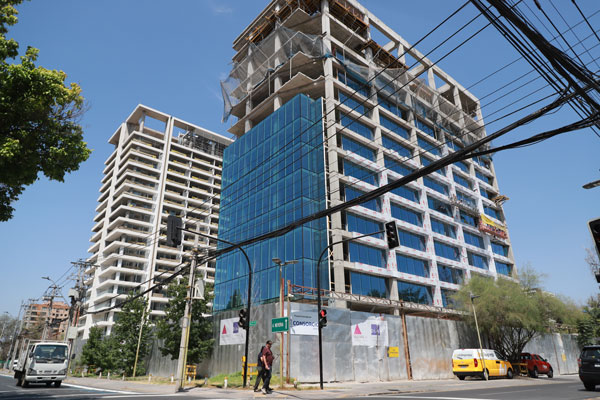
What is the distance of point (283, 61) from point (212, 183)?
44.7 m

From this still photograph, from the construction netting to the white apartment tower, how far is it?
21.4m

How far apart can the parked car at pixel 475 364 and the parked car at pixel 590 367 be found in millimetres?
9519

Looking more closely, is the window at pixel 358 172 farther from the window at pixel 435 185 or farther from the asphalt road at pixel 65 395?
the asphalt road at pixel 65 395

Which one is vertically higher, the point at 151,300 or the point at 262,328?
the point at 151,300

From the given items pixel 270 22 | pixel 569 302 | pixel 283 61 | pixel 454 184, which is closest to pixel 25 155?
pixel 283 61

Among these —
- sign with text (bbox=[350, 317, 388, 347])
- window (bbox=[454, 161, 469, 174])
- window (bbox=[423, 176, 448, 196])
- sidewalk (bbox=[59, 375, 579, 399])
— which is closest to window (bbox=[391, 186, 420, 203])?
window (bbox=[423, 176, 448, 196])

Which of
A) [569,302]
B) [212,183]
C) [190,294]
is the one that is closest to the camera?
[190,294]

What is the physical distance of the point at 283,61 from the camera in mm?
48750

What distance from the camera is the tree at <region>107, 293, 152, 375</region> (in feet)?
118

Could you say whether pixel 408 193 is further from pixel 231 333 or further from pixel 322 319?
pixel 322 319

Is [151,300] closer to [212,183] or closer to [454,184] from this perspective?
[212,183]

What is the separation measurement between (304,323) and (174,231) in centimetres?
1143

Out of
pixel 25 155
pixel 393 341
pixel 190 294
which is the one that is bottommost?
pixel 393 341

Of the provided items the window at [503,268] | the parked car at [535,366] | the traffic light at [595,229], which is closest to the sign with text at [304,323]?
the traffic light at [595,229]
